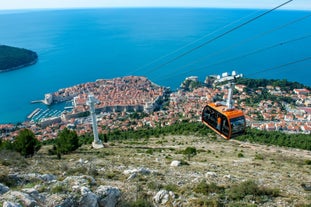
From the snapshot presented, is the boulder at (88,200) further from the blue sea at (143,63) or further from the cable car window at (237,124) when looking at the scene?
the blue sea at (143,63)

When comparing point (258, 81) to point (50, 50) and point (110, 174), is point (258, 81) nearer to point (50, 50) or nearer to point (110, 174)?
point (110, 174)

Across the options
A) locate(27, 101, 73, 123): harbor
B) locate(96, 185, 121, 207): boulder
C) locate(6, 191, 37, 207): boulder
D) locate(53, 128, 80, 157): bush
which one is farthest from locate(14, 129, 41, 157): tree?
locate(27, 101, 73, 123): harbor

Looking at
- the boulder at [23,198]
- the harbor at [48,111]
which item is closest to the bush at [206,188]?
the boulder at [23,198]

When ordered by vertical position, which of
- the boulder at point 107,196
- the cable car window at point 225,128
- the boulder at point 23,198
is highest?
the cable car window at point 225,128

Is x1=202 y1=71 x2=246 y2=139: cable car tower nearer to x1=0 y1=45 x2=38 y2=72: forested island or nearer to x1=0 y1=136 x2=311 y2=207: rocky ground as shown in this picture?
x1=0 y1=136 x2=311 y2=207: rocky ground

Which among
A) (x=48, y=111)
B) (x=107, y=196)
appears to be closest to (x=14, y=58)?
(x=48, y=111)

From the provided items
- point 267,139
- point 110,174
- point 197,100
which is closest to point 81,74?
point 197,100
